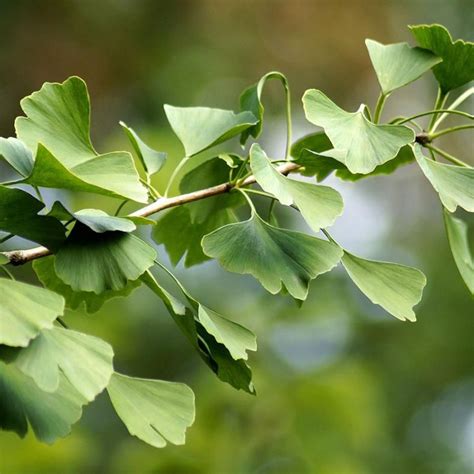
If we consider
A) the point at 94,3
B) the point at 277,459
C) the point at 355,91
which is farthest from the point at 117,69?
the point at 277,459

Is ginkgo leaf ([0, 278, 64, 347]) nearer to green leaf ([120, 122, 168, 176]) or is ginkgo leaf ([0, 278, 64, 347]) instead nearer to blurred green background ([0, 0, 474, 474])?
green leaf ([120, 122, 168, 176])

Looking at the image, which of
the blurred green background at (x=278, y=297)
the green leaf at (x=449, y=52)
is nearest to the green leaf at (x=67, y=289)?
the green leaf at (x=449, y=52)

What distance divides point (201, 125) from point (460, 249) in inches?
8.7

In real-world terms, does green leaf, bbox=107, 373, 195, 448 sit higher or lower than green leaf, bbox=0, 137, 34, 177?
lower

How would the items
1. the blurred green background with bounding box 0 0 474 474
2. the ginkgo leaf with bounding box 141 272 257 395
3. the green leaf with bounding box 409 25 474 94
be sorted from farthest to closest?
the blurred green background with bounding box 0 0 474 474
the green leaf with bounding box 409 25 474 94
the ginkgo leaf with bounding box 141 272 257 395

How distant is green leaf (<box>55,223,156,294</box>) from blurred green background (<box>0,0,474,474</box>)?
108 centimetres

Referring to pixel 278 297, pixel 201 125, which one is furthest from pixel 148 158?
pixel 278 297

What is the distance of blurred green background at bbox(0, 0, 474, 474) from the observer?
1.75 m

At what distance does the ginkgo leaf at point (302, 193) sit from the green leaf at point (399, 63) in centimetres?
13

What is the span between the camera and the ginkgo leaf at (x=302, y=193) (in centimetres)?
57

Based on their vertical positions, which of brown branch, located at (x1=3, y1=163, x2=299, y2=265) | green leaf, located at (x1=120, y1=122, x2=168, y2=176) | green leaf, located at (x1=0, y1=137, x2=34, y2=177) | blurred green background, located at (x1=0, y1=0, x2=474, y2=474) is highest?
green leaf, located at (x1=0, y1=137, x2=34, y2=177)

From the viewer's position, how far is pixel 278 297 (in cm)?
228

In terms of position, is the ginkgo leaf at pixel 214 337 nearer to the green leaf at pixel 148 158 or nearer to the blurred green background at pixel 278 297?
the green leaf at pixel 148 158

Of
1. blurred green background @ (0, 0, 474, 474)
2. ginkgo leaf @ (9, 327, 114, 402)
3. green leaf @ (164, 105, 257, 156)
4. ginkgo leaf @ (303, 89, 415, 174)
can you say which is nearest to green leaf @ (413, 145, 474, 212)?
ginkgo leaf @ (303, 89, 415, 174)
